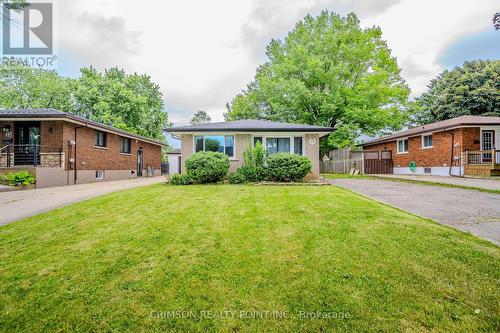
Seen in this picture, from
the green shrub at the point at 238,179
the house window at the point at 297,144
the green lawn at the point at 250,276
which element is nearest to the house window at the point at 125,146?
the green shrub at the point at 238,179

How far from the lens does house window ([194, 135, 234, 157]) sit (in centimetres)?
1475

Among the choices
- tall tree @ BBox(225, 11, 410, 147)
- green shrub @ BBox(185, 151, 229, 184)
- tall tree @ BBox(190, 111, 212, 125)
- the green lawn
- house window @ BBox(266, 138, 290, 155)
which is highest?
tall tree @ BBox(190, 111, 212, 125)

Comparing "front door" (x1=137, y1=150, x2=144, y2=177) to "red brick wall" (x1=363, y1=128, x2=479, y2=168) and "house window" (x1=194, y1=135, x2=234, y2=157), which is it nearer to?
"house window" (x1=194, y1=135, x2=234, y2=157)

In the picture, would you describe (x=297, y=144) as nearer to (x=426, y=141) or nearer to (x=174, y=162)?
(x=426, y=141)

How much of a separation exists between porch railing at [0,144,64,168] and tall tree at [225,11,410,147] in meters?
18.0

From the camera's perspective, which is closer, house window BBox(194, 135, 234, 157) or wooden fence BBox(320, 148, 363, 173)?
house window BBox(194, 135, 234, 157)

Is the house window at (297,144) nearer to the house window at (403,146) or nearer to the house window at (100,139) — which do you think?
the house window at (403,146)

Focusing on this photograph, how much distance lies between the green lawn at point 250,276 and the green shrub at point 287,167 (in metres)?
7.67

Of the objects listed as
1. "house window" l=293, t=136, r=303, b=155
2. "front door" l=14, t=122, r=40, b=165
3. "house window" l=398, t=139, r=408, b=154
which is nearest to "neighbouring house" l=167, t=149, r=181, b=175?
"front door" l=14, t=122, r=40, b=165

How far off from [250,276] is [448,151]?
2166 centimetres

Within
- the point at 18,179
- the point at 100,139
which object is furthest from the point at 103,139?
the point at 18,179

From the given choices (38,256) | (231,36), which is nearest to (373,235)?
(38,256)

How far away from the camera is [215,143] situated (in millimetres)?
14789

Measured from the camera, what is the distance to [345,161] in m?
23.0
